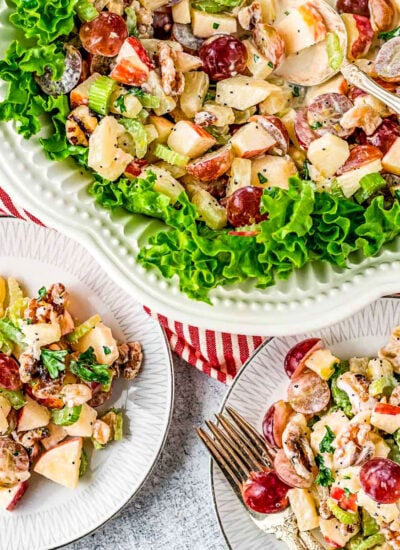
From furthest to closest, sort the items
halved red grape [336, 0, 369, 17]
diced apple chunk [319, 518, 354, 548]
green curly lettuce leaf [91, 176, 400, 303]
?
diced apple chunk [319, 518, 354, 548] → halved red grape [336, 0, 369, 17] → green curly lettuce leaf [91, 176, 400, 303]

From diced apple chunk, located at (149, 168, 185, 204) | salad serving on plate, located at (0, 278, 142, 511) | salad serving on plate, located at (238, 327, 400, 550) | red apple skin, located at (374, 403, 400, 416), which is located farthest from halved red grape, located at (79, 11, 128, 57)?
red apple skin, located at (374, 403, 400, 416)

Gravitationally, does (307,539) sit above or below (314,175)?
below

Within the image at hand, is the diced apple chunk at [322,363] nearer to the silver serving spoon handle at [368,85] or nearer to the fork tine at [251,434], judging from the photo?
the fork tine at [251,434]

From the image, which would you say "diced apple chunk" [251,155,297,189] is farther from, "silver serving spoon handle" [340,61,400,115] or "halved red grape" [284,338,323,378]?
"halved red grape" [284,338,323,378]

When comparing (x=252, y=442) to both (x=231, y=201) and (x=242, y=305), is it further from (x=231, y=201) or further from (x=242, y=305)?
(x=231, y=201)

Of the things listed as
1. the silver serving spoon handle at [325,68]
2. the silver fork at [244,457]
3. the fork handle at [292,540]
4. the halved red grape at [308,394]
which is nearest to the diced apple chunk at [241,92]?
the silver serving spoon handle at [325,68]

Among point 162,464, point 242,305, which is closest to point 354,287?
point 242,305
